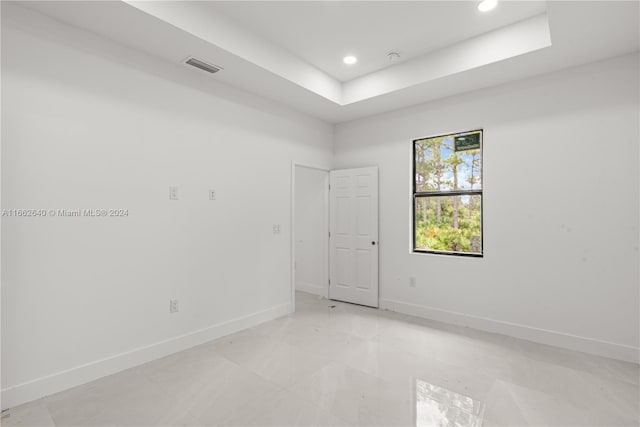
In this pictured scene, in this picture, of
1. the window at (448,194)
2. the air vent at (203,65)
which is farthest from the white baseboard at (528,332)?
the air vent at (203,65)

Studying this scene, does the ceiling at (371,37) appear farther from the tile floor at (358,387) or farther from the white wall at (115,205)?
the tile floor at (358,387)

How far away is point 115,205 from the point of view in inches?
109

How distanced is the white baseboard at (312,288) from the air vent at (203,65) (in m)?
3.50

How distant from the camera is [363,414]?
2158 mm

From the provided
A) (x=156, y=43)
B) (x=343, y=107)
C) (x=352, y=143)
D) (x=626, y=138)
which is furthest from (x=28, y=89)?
(x=626, y=138)

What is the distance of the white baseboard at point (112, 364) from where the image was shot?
2.29 m

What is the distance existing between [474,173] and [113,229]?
152 inches

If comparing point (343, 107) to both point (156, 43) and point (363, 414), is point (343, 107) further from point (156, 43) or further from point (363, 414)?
point (363, 414)

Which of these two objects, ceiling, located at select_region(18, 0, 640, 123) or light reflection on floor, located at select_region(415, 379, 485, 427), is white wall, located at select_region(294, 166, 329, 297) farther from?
light reflection on floor, located at select_region(415, 379, 485, 427)

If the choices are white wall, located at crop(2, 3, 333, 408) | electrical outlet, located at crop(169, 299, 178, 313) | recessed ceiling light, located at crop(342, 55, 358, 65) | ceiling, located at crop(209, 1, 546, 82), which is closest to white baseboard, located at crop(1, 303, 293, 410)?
white wall, located at crop(2, 3, 333, 408)

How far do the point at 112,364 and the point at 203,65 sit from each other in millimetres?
2816

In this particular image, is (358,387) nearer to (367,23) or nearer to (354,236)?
(354,236)

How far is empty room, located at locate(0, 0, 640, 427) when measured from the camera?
7.63ft

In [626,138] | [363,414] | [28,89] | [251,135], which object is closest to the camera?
[363,414]
